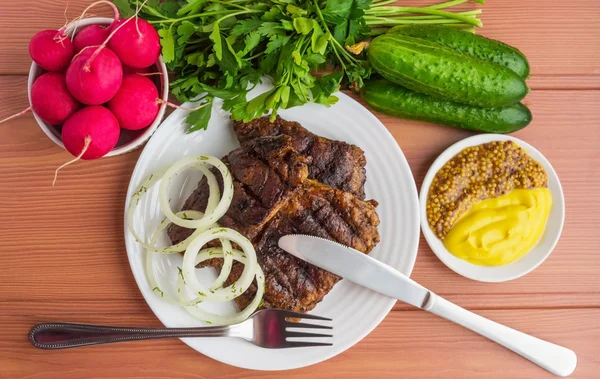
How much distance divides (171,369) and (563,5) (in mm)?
3102

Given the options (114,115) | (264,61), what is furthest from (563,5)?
(114,115)

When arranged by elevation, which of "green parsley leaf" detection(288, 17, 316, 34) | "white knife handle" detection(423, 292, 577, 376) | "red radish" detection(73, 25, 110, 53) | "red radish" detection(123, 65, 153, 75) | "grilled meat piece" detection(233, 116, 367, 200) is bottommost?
"white knife handle" detection(423, 292, 577, 376)

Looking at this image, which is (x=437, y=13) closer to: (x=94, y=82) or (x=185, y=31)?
(x=185, y=31)

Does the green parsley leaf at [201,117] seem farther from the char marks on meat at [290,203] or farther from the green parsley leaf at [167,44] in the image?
the green parsley leaf at [167,44]

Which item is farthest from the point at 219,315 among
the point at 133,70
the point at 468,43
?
the point at 468,43

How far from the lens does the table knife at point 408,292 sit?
8.21 ft

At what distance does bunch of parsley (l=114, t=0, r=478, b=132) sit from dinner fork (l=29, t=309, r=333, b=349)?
1.02m

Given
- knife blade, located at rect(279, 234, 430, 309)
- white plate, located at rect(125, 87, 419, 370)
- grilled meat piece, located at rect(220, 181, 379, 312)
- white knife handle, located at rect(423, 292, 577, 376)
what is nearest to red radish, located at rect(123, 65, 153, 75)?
white plate, located at rect(125, 87, 419, 370)

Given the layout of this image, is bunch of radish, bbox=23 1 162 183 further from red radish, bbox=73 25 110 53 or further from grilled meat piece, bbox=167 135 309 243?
grilled meat piece, bbox=167 135 309 243

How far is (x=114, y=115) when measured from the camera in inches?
89.3

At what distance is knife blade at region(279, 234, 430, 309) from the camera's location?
2.49 meters

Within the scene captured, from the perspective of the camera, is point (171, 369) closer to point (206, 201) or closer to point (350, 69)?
point (206, 201)

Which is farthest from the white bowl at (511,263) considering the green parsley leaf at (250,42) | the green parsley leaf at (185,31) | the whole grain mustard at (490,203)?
the green parsley leaf at (185,31)

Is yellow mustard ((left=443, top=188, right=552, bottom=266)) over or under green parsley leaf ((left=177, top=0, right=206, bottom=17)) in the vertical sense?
under
